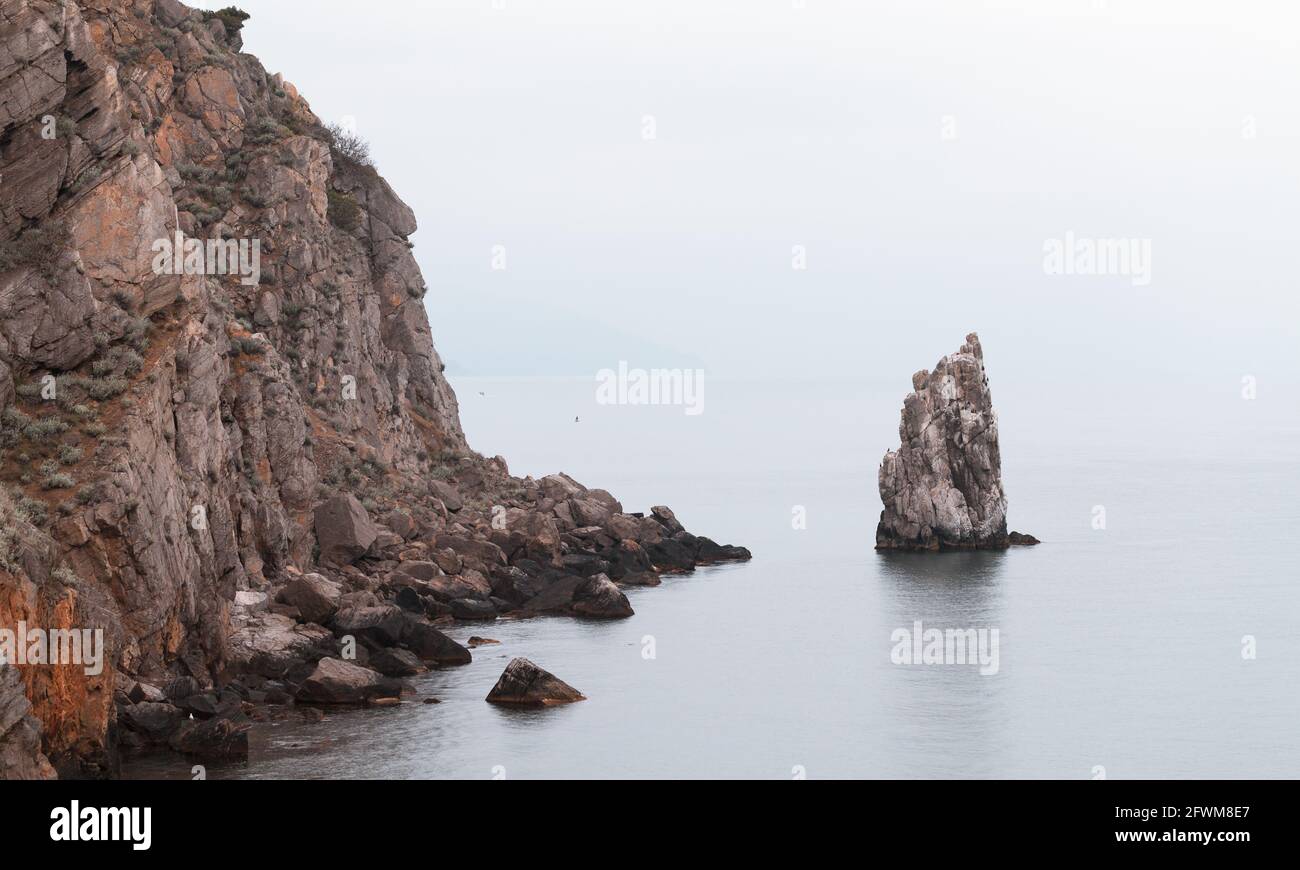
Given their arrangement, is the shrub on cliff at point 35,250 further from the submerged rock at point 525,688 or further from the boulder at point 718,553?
the boulder at point 718,553

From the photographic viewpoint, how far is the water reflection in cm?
4831

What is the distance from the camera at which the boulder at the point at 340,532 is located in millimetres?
68562

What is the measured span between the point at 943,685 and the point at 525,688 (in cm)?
1858

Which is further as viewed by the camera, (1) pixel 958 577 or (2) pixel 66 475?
(1) pixel 958 577

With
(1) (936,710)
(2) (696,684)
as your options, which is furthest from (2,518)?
(1) (936,710)

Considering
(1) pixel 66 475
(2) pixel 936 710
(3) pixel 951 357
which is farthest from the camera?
(3) pixel 951 357

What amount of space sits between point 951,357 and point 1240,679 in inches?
1683

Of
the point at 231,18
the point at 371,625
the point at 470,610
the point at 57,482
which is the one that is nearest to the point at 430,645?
the point at 371,625

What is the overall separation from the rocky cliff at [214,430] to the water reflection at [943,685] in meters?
15.9

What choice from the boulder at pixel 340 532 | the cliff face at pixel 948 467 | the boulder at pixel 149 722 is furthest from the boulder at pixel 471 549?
the cliff face at pixel 948 467

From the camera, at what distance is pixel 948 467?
101m

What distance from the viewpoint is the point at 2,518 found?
3909 centimetres

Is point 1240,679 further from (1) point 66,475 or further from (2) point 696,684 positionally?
(1) point 66,475

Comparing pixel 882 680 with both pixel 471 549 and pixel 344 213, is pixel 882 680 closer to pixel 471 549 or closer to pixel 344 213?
pixel 471 549
